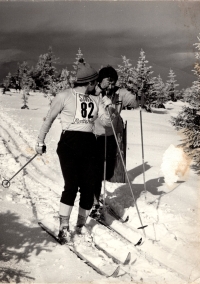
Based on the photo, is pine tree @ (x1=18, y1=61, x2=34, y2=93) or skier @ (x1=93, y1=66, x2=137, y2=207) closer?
skier @ (x1=93, y1=66, x2=137, y2=207)

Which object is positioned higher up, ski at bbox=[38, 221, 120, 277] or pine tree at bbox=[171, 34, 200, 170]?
pine tree at bbox=[171, 34, 200, 170]

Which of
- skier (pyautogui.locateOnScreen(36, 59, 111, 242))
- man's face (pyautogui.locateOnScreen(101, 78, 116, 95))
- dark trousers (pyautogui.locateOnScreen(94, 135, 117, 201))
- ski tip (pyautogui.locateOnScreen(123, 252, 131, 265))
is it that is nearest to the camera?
ski tip (pyautogui.locateOnScreen(123, 252, 131, 265))

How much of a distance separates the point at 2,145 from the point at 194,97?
18.2ft

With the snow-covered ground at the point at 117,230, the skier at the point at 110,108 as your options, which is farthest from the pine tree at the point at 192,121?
the skier at the point at 110,108

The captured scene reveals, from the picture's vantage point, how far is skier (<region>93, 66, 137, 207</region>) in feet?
15.8

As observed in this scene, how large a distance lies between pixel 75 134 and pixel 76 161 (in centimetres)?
34

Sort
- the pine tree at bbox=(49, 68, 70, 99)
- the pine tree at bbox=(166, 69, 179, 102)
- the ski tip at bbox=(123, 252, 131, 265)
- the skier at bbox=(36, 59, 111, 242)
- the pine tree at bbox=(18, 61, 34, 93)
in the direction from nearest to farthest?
the ski tip at bbox=(123, 252, 131, 265)
the skier at bbox=(36, 59, 111, 242)
the pine tree at bbox=(49, 68, 70, 99)
the pine tree at bbox=(18, 61, 34, 93)
the pine tree at bbox=(166, 69, 179, 102)

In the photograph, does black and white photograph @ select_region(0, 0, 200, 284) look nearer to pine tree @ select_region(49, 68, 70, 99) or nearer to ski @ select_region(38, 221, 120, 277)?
ski @ select_region(38, 221, 120, 277)

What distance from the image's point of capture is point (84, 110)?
13.2ft

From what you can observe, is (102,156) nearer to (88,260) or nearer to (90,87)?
(90,87)

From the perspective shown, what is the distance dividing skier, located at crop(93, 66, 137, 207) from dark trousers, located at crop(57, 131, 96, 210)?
2.05 ft

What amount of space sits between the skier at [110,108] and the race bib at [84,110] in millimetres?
609

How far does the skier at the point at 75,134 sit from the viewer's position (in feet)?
13.0

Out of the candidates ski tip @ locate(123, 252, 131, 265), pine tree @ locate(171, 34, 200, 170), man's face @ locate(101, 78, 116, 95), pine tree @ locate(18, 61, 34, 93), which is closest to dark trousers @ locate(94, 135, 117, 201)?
man's face @ locate(101, 78, 116, 95)
